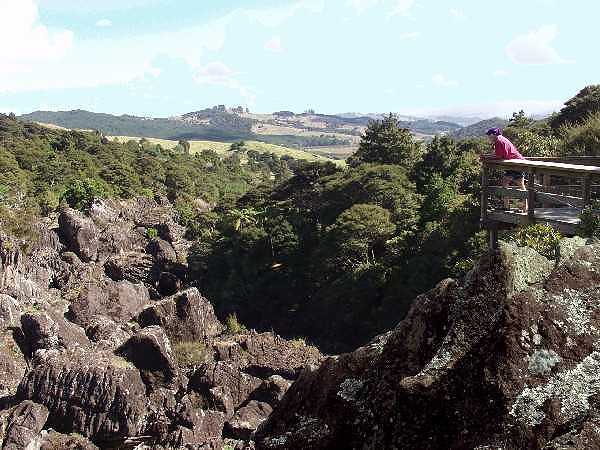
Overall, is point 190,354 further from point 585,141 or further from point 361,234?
point 585,141

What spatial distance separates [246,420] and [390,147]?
39927 millimetres

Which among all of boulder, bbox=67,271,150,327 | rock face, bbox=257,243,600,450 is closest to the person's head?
rock face, bbox=257,243,600,450

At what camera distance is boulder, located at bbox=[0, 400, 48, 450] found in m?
26.1

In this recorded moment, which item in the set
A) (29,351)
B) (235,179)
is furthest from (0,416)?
(235,179)

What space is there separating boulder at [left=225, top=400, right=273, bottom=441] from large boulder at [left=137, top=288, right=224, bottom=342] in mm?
12088

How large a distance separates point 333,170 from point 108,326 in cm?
3412

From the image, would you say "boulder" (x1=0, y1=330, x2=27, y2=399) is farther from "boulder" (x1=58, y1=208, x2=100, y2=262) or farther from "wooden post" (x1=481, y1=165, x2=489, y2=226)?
"wooden post" (x1=481, y1=165, x2=489, y2=226)

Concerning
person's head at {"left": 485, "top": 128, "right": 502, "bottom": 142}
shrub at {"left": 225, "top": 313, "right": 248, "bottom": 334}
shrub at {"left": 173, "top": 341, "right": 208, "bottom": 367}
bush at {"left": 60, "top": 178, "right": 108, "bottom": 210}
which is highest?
person's head at {"left": 485, "top": 128, "right": 502, "bottom": 142}

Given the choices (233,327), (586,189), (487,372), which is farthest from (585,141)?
(233,327)

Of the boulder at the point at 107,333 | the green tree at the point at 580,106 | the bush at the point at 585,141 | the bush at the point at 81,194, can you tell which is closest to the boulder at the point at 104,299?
the boulder at the point at 107,333

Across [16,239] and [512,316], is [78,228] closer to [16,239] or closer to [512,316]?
[16,239]

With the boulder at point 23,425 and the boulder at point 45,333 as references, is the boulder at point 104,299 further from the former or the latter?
the boulder at point 23,425

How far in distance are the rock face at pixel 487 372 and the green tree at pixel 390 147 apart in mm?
54804

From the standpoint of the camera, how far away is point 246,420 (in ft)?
95.8
